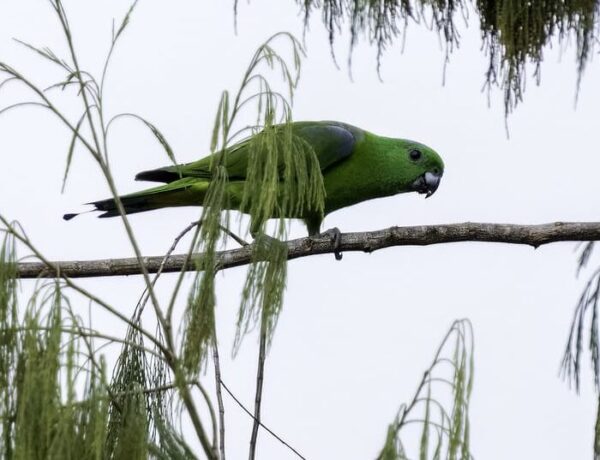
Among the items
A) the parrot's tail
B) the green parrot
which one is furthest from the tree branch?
the parrot's tail

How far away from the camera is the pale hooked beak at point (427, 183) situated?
5.00 m

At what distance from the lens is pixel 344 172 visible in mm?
4684

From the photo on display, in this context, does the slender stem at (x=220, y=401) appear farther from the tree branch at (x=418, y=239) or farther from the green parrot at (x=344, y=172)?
the green parrot at (x=344, y=172)

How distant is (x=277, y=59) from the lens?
2133 mm

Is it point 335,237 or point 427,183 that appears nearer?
point 335,237

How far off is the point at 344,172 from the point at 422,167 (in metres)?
0.49

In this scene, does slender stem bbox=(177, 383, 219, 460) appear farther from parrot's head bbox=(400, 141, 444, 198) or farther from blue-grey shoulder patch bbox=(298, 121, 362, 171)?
parrot's head bbox=(400, 141, 444, 198)

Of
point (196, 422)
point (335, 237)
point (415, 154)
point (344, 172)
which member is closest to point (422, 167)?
point (415, 154)

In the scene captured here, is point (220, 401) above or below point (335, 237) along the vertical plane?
below

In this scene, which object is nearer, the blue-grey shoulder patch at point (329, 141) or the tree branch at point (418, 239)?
the tree branch at point (418, 239)

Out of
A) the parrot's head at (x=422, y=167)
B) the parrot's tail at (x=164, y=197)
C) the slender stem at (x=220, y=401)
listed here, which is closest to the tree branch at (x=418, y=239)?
the slender stem at (x=220, y=401)

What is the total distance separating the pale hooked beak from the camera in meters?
5.00

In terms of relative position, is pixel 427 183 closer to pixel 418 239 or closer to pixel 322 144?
pixel 322 144

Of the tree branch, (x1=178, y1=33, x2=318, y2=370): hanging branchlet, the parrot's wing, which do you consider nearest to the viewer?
(x1=178, y1=33, x2=318, y2=370): hanging branchlet
